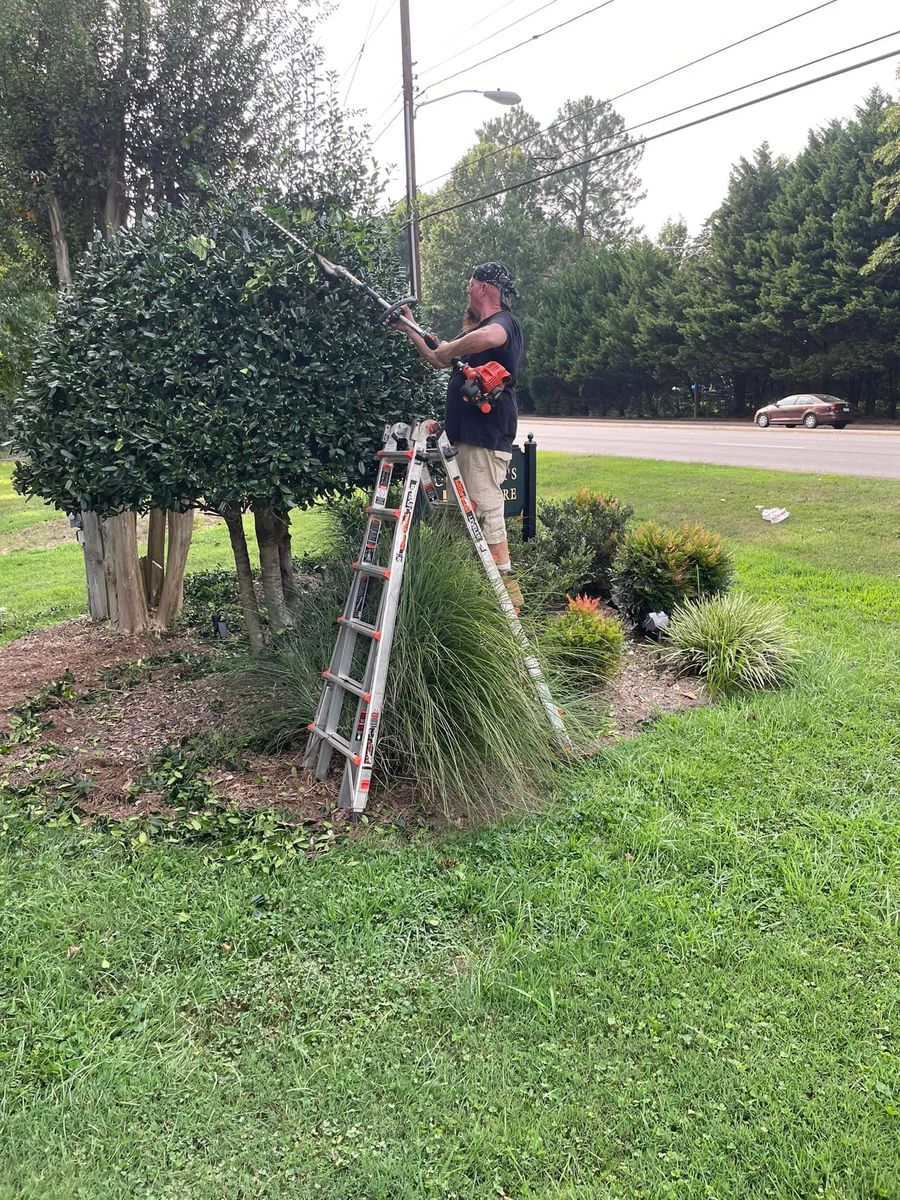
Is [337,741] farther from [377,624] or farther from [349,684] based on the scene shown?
[377,624]

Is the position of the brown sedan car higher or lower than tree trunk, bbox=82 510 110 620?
higher

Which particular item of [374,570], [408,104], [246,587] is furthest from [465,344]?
[408,104]

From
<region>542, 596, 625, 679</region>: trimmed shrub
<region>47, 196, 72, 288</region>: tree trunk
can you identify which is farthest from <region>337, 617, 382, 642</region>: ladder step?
<region>47, 196, 72, 288</region>: tree trunk

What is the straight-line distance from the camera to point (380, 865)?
3311mm

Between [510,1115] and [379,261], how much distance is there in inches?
163

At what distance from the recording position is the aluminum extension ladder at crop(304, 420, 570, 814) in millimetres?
3662

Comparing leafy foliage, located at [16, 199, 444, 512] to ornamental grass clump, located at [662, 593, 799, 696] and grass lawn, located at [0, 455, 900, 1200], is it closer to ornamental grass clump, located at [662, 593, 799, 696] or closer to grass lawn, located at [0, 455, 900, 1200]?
grass lawn, located at [0, 455, 900, 1200]

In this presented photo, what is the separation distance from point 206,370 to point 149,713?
188cm

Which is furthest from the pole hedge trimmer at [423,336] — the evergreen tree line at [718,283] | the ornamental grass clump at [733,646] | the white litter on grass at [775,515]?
the evergreen tree line at [718,283]

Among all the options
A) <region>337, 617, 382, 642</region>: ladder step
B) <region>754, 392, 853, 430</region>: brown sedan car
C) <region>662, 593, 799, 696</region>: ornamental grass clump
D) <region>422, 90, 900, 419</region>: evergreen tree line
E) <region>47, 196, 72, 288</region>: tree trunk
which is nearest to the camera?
<region>337, 617, 382, 642</region>: ladder step

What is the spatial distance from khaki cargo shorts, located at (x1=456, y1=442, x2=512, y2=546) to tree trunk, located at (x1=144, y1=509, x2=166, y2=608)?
2.95 meters

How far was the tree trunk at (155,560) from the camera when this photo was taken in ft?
21.5

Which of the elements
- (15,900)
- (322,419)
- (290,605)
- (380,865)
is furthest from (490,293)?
(15,900)

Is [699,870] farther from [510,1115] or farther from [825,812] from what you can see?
[510,1115]
